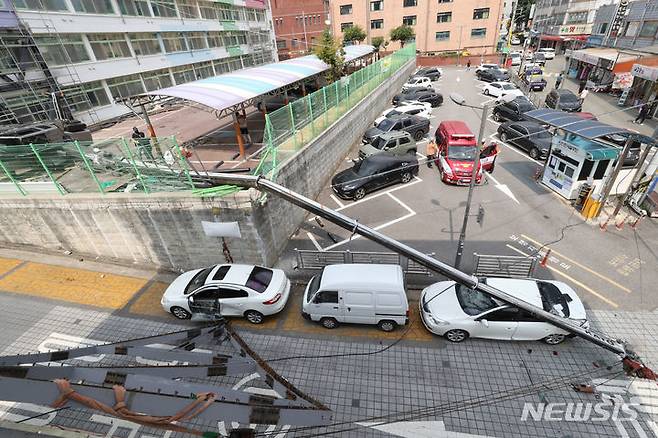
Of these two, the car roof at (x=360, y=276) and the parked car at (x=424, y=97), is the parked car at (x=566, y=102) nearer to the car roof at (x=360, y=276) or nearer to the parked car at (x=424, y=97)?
the parked car at (x=424, y=97)

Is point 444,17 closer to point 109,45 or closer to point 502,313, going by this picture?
point 109,45

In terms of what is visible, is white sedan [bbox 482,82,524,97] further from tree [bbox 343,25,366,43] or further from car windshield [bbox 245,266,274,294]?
car windshield [bbox 245,266,274,294]

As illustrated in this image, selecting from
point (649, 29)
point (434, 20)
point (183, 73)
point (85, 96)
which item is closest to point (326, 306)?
point (85, 96)

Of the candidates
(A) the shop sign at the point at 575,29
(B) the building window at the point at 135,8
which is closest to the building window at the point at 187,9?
(B) the building window at the point at 135,8

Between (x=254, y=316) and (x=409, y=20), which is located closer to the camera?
(x=254, y=316)

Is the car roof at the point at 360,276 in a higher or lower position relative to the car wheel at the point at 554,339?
higher

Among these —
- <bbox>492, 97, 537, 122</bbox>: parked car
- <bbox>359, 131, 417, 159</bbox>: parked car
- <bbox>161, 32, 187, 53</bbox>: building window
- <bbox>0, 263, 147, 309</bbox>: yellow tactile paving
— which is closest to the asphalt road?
<bbox>359, 131, 417, 159</bbox>: parked car
